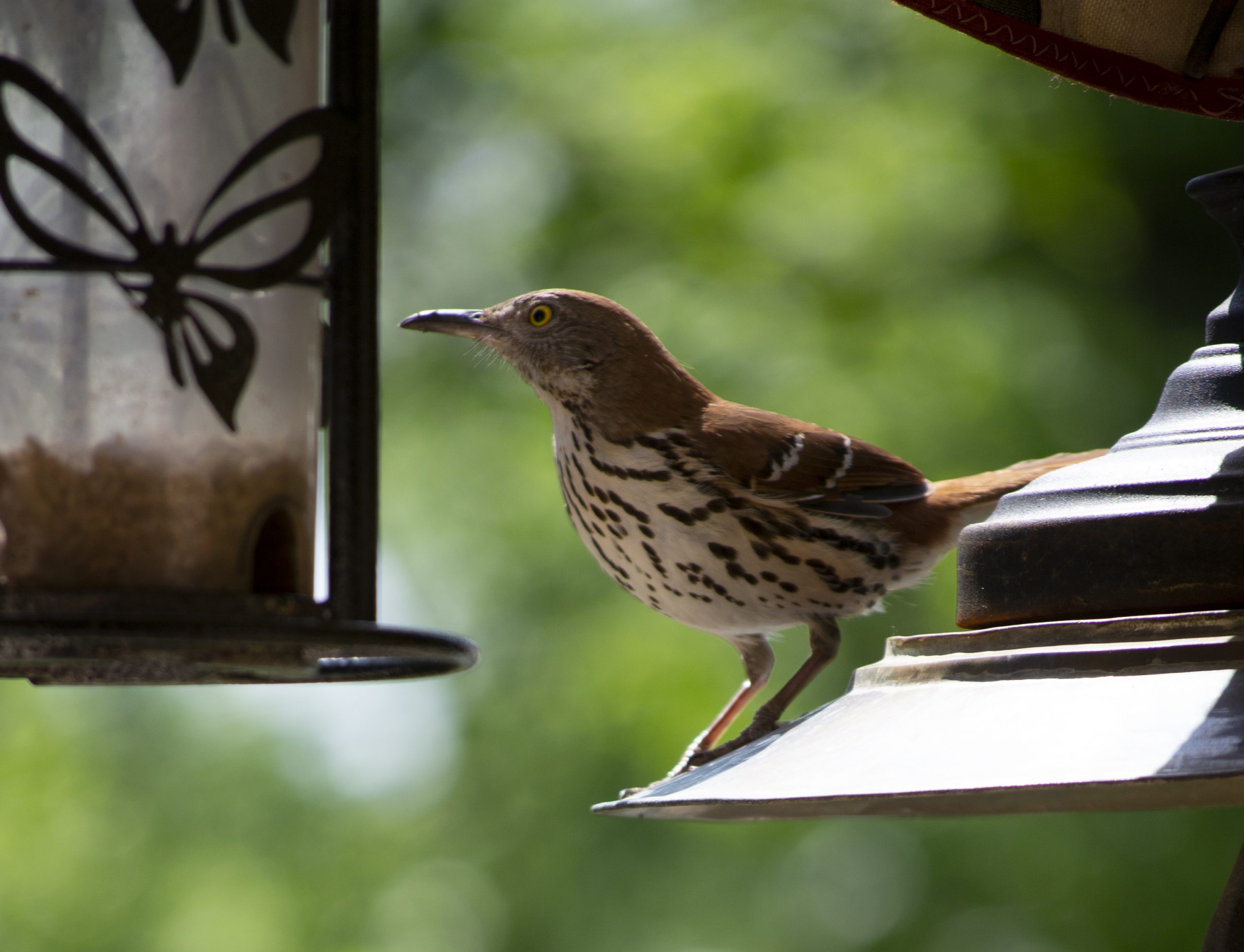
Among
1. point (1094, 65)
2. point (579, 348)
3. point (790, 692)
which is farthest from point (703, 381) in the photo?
point (1094, 65)

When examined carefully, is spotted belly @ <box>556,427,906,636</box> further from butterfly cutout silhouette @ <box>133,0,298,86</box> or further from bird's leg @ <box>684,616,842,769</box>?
butterfly cutout silhouette @ <box>133,0,298,86</box>

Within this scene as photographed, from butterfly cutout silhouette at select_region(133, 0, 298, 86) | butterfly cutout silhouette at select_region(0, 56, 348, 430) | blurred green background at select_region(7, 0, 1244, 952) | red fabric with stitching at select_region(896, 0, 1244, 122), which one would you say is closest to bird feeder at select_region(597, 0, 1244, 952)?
red fabric with stitching at select_region(896, 0, 1244, 122)

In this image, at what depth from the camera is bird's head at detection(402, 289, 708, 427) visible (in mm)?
3986

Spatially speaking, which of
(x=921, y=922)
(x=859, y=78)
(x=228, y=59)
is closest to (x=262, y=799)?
(x=921, y=922)

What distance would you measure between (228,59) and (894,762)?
4.22ft

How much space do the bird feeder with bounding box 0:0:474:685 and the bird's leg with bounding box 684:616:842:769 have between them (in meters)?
0.94

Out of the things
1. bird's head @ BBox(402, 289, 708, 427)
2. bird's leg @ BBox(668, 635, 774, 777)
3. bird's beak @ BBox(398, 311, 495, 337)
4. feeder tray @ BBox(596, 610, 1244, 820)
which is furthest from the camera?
bird's head @ BBox(402, 289, 708, 427)

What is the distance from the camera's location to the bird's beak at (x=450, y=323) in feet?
12.0

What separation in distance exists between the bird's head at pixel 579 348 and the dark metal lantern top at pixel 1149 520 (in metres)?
2.15

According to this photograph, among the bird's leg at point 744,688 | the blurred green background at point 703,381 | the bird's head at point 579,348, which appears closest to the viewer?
the bird's leg at point 744,688

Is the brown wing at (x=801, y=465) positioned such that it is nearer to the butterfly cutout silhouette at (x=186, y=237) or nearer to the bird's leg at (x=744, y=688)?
the bird's leg at (x=744, y=688)

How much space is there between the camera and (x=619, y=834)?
25.5ft

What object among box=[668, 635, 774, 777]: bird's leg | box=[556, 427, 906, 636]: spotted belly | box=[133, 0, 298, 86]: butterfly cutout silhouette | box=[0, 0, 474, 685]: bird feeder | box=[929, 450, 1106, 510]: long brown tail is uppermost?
box=[133, 0, 298, 86]: butterfly cutout silhouette

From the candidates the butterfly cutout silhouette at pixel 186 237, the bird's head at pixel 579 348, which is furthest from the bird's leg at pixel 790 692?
the butterfly cutout silhouette at pixel 186 237
